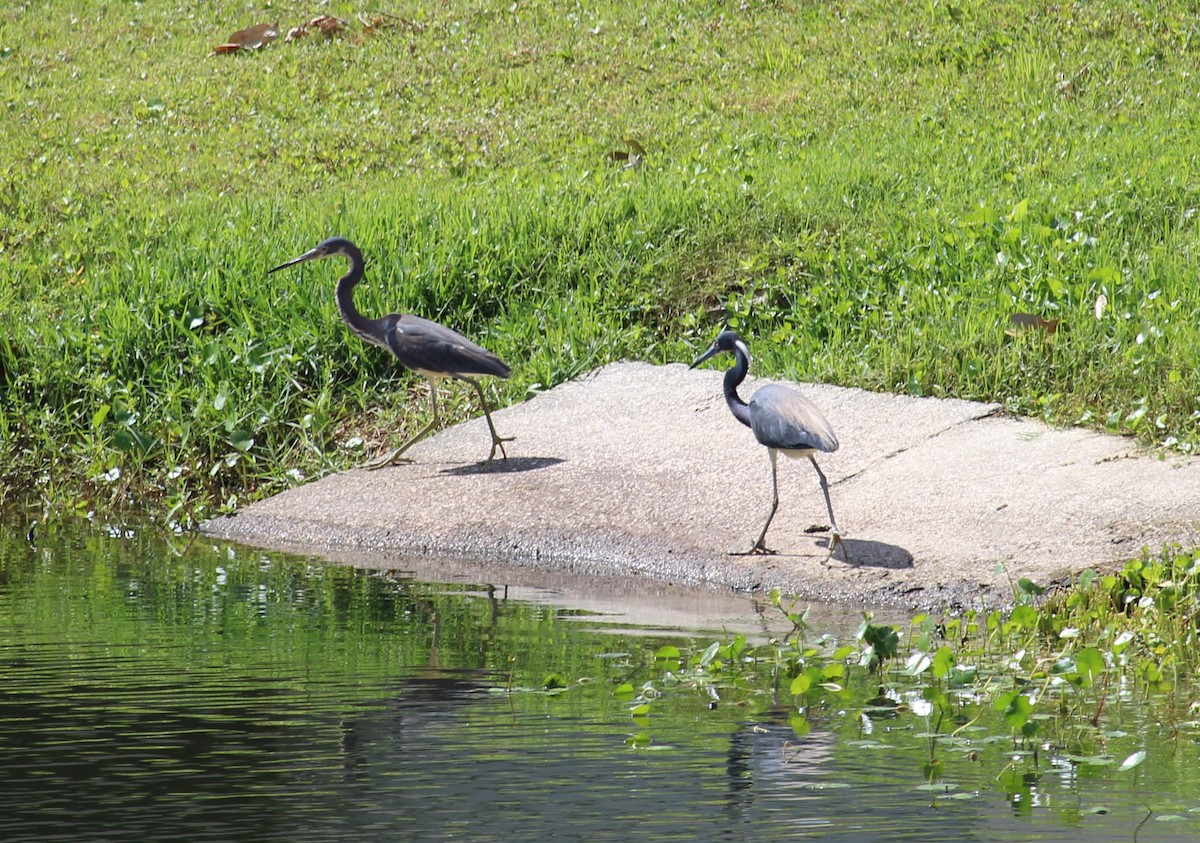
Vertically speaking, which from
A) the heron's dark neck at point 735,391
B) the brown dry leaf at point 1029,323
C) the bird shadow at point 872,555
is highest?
the brown dry leaf at point 1029,323

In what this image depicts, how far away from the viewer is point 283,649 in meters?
5.76

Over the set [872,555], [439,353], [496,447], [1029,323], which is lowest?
[872,555]

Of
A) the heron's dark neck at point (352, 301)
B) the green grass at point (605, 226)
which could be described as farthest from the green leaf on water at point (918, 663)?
the heron's dark neck at point (352, 301)

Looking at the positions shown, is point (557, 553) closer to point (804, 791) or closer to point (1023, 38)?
point (804, 791)

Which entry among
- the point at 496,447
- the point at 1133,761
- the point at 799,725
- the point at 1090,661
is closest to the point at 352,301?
the point at 496,447

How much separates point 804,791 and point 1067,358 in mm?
5381

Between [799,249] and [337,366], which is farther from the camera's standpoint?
[799,249]

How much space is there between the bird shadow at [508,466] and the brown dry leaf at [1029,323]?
2713 mm

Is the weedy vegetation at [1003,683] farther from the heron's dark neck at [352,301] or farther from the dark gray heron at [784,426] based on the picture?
the heron's dark neck at [352,301]

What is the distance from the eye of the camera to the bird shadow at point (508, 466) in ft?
27.8

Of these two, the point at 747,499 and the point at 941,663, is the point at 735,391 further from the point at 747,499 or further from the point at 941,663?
the point at 941,663

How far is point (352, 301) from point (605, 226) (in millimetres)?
2656

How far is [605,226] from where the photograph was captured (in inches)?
453

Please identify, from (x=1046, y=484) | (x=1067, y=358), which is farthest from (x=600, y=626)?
(x=1067, y=358)
